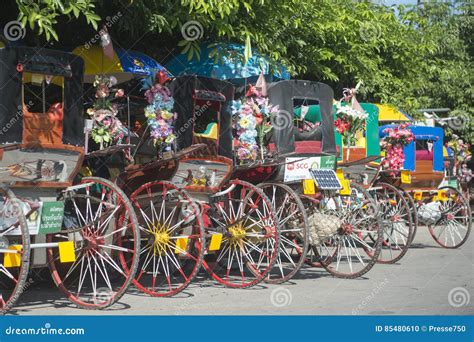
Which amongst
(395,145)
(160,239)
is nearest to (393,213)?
(395,145)

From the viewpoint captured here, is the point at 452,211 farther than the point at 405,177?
Yes

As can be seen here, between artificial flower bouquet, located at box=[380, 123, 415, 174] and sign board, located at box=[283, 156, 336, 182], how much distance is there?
136 inches

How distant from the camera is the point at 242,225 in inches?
391

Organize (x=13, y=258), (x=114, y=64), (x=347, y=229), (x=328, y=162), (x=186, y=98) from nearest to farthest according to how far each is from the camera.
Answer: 1. (x=13, y=258)
2. (x=186, y=98)
3. (x=114, y=64)
4. (x=347, y=229)
5. (x=328, y=162)

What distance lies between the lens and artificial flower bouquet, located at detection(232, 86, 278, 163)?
10.2 m

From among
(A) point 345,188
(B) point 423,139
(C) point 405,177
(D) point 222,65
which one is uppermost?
(D) point 222,65

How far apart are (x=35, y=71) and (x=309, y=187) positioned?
398 centimetres

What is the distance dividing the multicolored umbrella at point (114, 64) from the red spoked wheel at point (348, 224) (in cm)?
277

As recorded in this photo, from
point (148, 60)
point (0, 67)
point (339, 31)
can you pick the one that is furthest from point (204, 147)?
point (339, 31)

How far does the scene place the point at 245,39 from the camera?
11867 millimetres

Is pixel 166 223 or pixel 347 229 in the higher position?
pixel 166 223

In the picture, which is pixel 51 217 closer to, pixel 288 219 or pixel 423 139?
pixel 288 219

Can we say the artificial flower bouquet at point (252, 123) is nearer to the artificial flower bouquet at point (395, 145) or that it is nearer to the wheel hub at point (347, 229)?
the wheel hub at point (347, 229)

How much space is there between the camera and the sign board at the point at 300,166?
10.5 m
